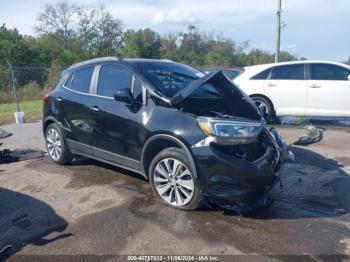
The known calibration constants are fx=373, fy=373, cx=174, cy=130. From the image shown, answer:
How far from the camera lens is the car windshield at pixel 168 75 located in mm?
4836

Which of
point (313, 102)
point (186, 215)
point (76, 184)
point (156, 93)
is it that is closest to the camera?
point (186, 215)

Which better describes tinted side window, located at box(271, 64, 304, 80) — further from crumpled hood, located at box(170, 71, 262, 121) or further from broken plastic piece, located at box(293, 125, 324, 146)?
crumpled hood, located at box(170, 71, 262, 121)

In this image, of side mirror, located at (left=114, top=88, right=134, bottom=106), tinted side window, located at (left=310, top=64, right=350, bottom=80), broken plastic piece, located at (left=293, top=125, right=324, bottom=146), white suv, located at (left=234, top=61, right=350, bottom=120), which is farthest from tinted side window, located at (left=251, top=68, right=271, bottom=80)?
side mirror, located at (left=114, top=88, right=134, bottom=106)

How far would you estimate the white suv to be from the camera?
366 inches

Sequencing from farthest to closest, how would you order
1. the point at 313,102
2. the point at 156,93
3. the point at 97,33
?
the point at 97,33, the point at 313,102, the point at 156,93

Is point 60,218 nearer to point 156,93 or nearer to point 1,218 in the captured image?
point 1,218

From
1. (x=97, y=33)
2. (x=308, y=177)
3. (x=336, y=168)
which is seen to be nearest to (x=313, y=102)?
(x=336, y=168)

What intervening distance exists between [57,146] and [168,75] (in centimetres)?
248

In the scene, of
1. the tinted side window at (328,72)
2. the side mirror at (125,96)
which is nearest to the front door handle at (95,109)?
the side mirror at (125,96)

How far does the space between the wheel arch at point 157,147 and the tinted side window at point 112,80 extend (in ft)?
3.03

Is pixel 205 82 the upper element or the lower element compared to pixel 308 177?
upper

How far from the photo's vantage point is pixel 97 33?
183 ft

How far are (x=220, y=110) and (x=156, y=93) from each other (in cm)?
82

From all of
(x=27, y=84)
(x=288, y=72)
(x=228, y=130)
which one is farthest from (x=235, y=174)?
(x=27, y=84)
